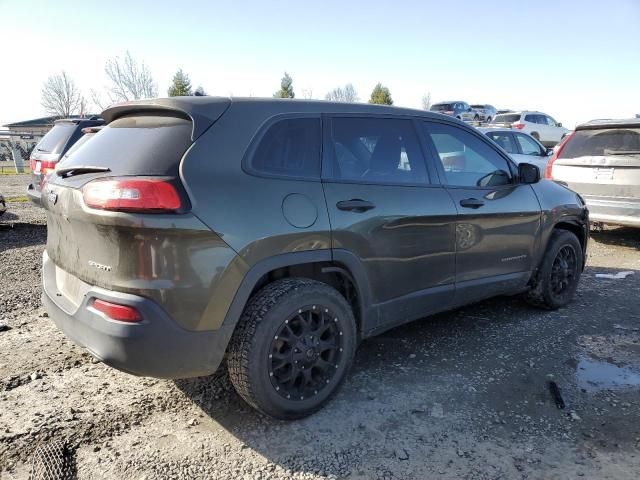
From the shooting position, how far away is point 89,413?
2871 millimetres

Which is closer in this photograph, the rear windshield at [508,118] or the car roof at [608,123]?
the car roof at [608,123]

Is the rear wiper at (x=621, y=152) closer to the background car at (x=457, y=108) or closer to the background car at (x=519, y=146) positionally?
the background car at (x=519, y=146)

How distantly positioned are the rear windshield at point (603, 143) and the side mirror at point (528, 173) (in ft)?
11.9

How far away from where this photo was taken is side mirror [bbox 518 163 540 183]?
423 cm

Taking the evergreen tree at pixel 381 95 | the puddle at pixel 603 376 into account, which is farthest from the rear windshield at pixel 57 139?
the evergreen tree at pixel 381 95

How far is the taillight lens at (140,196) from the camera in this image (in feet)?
7.64

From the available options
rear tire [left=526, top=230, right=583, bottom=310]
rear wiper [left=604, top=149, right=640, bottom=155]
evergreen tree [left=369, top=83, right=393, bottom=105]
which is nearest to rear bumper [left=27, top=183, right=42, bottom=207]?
rear tire [left=526, top=230, right=583, bottom=310]

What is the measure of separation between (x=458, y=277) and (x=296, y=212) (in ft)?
5.30

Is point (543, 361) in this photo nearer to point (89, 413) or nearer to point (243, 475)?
point (243, 475)

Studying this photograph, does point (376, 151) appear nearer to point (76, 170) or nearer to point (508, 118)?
point (76, 170)

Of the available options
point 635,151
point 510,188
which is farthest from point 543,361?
point 635,151

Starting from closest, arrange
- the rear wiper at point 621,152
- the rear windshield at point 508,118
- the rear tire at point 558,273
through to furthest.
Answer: the rear tire at point 558,273
the rear wiper at point 621,152
the rear windshield at point 508,118

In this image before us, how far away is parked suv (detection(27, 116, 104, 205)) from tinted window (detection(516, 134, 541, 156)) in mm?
8859

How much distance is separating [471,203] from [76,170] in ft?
8.97
